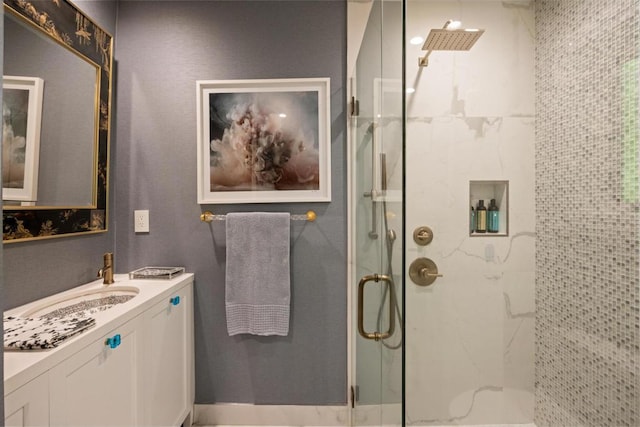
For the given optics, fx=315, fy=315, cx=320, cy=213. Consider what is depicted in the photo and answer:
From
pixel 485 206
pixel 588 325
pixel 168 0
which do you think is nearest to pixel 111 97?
pixel 168 0

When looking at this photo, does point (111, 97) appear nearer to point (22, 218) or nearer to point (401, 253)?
point (22, 218)

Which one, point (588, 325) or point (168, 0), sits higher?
point (168, 0)

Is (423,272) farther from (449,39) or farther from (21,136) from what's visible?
(21,136)

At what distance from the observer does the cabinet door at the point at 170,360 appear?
1329 mm

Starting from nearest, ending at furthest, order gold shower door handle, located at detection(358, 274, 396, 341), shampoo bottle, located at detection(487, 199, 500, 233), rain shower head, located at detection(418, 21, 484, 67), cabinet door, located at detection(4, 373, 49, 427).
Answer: cabinet door, located at detection(4, 373, 49, 427)
gold shower door handle, located at detection(358, 274, 396, 341)
rain shower head, located at detection(418, 21, 484, 67)
shampoo bottle, located at detection(487, 199, 500, 233)

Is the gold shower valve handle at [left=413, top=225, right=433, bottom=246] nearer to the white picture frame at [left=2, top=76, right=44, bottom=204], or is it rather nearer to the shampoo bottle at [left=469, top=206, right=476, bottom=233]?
the shampoo bottle at [left=469, top=206, right=476, bottom=233]

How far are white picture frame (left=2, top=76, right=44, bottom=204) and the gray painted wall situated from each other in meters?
0.51

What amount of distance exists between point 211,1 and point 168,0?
0.80 ft

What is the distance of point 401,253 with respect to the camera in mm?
812

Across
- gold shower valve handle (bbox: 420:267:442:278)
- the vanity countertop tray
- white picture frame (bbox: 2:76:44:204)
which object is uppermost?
white picture frame (bbox: 2:76:44:204)

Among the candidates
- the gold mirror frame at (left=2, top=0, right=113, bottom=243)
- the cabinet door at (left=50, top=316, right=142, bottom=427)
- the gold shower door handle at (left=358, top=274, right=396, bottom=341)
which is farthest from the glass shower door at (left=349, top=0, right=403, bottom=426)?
the gold mirror frame at (left=2, top=0, right=113, bottom=243)

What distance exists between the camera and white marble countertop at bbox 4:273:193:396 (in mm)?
766

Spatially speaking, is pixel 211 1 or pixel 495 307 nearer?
pixel 495 307

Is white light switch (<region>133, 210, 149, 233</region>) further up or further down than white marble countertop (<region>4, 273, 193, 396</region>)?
further up
